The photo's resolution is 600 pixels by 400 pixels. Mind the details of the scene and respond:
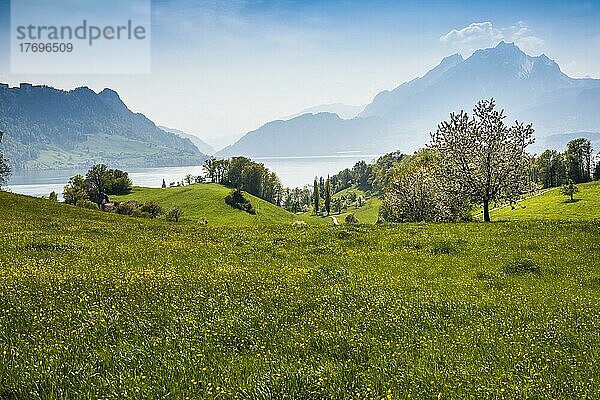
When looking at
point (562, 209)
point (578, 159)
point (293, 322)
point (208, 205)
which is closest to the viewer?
point (293, 322)

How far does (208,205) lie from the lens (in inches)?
6427

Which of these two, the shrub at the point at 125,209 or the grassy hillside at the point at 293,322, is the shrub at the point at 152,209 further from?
the grassy hillside at the point at 293,322

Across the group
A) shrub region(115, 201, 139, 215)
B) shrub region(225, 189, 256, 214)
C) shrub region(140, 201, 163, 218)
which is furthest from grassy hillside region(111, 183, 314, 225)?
shrub region(115, 201, 139, 215)

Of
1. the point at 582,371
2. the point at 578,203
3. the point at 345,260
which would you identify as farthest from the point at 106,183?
the point at 582,371

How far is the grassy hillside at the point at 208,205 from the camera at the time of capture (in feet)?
499

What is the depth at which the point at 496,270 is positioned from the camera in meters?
18.8

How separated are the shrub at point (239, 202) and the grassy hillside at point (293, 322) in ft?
471

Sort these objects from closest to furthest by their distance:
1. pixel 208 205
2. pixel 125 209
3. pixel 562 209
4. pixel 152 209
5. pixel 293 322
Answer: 1. pixel 293 322
2. pixel 562 209
3. pixel 125 209
4. pixel 152 209
5. pixel 208 205

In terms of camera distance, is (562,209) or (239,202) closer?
(562,209)

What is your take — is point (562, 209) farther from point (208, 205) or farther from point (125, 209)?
point (125, 209)

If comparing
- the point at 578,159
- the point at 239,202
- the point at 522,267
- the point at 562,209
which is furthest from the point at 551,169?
the point at 522,267

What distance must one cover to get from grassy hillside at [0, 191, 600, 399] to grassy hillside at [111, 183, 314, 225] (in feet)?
407

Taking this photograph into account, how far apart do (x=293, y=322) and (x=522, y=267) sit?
1219cm

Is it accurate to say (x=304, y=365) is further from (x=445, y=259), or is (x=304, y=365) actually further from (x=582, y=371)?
(x=445, y=259)
